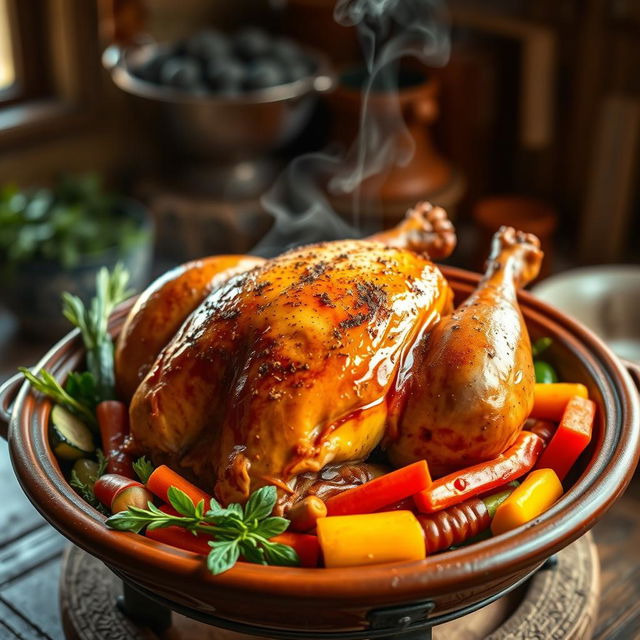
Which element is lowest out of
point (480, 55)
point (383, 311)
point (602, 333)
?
point (602, 333)

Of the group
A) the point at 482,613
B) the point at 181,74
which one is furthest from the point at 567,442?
the point at 181,74

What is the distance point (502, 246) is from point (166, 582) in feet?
3.19

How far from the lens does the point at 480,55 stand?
143 inches

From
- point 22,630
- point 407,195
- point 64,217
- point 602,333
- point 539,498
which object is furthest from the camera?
point 407,195

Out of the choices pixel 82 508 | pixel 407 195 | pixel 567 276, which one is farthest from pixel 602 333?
pixel 82 508

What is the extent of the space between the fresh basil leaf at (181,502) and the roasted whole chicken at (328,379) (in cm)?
6

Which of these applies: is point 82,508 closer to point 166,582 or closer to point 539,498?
point 166,582

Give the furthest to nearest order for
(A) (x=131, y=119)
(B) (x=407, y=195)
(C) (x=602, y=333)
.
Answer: (A) (x=131, y=119)
(B) (x=407, y=195)
(C) (x=602, y=333)

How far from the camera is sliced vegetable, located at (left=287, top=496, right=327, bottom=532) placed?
4.40 ft

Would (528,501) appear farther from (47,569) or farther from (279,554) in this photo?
(47,569)

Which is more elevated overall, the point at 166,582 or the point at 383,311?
the point at 383,311

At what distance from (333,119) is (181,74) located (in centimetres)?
88

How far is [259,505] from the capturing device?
1.29 metres

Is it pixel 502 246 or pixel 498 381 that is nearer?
pixel 498 381
